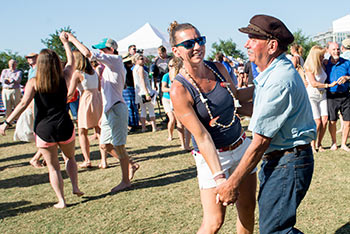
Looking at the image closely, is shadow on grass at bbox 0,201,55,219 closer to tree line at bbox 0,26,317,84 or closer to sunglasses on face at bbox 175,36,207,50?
sunglasses on face at bbox 175,36,207,50

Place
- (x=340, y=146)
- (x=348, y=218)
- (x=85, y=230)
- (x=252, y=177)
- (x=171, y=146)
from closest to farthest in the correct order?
1. (x=252, y=177)
2. (x=348, y=218)
3. (x=85, y=230)
4. (x=340, y=146)
5. (x=171, y=146)

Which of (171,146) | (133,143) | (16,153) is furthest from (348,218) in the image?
(16,153)

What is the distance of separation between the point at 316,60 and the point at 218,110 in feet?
15.6

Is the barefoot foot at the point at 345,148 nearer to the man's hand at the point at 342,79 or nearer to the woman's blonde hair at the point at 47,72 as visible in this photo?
the man's hand at the point at 342,79

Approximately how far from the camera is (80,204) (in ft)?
16.9

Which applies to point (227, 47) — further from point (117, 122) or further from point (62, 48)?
point (117, 122)

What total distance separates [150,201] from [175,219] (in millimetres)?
784

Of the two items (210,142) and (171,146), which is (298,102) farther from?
(171,146)

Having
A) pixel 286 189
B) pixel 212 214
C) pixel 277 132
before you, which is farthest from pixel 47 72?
pixel 286 189

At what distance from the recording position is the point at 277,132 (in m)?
2.33

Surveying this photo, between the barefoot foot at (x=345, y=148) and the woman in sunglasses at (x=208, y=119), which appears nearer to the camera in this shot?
the woman in sunglasses at (x=208, y=119)

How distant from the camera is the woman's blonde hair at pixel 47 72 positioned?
4.56m

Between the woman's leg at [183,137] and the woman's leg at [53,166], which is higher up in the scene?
the woman's leg at [53,166]

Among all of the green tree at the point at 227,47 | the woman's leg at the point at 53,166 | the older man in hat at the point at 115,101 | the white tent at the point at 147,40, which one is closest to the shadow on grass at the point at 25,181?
the woman's leg at the point at 53,166
